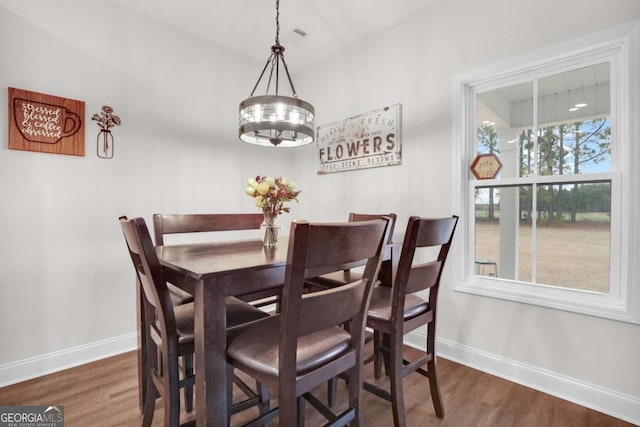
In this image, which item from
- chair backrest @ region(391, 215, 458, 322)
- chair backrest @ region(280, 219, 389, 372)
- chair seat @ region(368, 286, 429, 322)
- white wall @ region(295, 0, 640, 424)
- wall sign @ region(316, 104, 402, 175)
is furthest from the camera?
wall sign @ region(316, 104, 402, 175)

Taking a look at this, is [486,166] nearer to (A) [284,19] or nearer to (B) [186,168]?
(A) [284,19]

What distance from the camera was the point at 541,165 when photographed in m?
2.02

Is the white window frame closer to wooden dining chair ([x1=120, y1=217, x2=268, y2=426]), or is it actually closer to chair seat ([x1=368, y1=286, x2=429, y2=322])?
chair seat ([x1=368, y1=286, x2=429, y2=322])

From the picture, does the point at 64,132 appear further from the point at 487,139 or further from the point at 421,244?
the point at 487,139

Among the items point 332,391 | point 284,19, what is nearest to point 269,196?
point 332,391

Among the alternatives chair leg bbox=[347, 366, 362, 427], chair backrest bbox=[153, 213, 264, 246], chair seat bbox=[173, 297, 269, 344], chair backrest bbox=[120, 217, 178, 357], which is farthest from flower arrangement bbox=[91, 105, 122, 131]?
chair leg bbox=[347, 366, 362, 427]

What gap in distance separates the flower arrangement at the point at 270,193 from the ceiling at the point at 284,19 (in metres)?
1.62

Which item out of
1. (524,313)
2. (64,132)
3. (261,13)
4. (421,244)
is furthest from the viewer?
(261,13)

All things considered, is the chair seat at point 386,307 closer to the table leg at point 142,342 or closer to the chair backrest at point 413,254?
the chair backrest at point 413,254

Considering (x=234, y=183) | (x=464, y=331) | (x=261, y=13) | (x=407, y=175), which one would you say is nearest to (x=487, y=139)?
(x=407, y=175)

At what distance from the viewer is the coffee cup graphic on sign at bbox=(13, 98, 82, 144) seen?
1957 millimetres

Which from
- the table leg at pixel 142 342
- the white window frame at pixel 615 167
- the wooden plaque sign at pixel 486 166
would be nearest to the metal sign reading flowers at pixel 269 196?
the table leg at pixel 142 342

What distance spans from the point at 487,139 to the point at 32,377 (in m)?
3.50

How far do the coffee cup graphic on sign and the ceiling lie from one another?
991 mm
